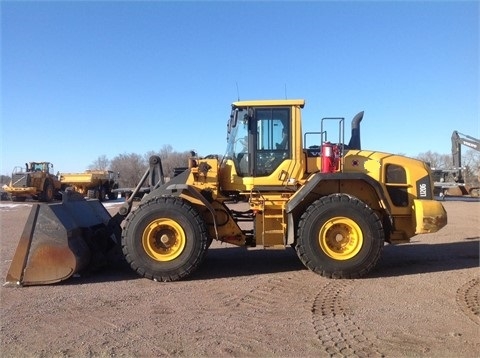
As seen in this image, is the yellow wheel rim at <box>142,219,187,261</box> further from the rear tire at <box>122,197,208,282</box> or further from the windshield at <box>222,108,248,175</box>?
the windshield at <box>222,108,248,175</box>

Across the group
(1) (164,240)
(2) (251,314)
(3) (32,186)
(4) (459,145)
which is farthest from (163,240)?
(4) (459,145)

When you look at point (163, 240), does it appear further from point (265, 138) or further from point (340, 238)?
point (340, 238)

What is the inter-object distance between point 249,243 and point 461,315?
3397 mm

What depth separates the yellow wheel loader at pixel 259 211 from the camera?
22.6ft

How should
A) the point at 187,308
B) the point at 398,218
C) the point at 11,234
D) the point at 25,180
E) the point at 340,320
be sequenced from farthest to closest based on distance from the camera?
1. the point at 25,180
2. the point at 11,234
3. the point at 398,218
4. the point at 187,308
5. the point at 340,320

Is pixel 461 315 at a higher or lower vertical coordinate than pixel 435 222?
lower

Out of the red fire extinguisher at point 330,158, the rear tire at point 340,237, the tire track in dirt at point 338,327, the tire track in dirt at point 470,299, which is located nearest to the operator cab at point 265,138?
the red fire extinguisher at point 330,158

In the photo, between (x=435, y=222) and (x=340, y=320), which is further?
(x=435, y=222)

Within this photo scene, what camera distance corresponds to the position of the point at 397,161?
7.70m

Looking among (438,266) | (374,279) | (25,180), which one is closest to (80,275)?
(374,279)

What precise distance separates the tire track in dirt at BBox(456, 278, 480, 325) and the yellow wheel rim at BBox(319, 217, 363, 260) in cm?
152

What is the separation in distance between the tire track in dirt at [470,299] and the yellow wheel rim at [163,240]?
3825mm

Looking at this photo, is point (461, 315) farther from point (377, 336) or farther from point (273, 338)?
point (273, 338)

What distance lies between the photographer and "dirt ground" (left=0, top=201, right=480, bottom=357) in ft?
14.0
